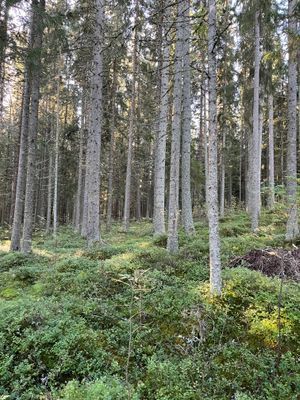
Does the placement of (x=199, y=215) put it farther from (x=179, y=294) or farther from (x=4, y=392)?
(x=4, y=392)

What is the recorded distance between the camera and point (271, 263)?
706 centimetres

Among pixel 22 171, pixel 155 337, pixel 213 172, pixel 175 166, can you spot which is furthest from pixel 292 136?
pixel 22 171

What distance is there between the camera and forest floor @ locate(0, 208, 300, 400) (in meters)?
3.77

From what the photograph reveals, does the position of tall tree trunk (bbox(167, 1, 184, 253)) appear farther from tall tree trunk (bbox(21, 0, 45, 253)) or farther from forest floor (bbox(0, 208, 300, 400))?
tall tree trunk (bbox(21, 0, 45, 253))

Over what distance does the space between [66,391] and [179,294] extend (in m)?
2.82

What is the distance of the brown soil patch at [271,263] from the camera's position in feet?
21.9

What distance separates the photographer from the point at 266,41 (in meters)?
14.6

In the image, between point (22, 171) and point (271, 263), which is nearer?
point (271, 263)

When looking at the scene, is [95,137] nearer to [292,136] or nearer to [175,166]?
[175,166]

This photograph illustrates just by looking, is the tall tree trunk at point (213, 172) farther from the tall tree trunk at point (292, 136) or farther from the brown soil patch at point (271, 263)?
the tall tree trunk at point (292, 136)

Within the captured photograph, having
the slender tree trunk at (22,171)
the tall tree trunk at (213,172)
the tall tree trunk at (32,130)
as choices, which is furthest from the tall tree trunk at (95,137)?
the tall tree trunk at (213,172)

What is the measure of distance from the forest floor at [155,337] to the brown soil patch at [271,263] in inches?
1.1

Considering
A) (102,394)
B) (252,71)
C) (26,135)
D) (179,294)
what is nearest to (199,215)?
(252,71)

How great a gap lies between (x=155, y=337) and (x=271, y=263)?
360cm
